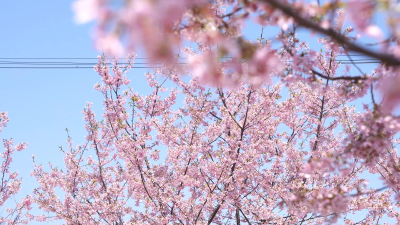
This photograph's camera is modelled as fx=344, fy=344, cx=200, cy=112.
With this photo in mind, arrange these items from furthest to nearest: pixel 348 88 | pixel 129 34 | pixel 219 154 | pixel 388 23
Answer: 1. pixel 219 154
2. pixel 348 88
3. pixel 388 23
4. pixel 129 34

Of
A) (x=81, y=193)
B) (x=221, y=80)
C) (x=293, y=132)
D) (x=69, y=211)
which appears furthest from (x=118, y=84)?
(x=221, y=80)

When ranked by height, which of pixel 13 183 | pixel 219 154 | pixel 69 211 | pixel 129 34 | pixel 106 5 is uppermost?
pixel 13 183

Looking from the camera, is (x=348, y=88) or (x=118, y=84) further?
(x=118, y=84)

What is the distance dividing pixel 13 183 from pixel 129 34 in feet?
44.5

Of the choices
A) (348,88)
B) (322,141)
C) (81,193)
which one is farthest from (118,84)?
(348,88)

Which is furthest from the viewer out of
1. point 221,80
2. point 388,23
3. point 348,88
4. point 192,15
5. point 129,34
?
point 348,88

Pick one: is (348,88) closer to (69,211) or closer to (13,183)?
(69,211)

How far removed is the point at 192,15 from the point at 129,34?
1.19m

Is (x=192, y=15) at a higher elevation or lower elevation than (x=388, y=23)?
higher

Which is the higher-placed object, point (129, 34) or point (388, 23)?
point (388, 23)

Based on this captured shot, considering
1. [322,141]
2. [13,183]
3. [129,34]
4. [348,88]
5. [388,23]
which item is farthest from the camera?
[13,183]

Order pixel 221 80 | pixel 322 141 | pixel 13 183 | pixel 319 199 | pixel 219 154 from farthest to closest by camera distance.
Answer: pixel 13 183
pixel 322 141
pixel 219 154
pixel 319 199
pixel 221 80

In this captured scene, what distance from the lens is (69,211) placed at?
10.7m

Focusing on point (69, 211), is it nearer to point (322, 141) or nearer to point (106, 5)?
point (322, 141)
